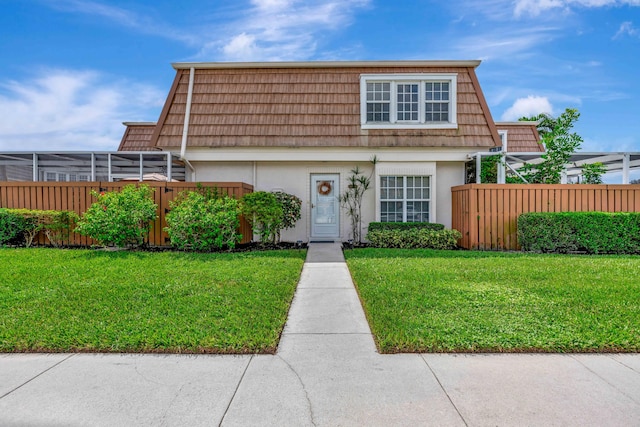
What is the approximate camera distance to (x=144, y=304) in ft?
16.2

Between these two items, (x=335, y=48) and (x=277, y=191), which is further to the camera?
(x=335, y=48)

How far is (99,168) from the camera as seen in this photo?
14484 millimetres

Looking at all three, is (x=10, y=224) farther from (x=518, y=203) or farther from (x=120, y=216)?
(x=518, y=203)

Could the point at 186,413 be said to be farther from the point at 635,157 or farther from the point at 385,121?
the point at 635,157

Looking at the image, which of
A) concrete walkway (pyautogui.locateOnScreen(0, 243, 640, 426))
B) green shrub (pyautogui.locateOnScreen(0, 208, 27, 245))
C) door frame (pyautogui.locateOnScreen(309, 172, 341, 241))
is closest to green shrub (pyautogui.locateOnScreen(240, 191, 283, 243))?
door frame (pyautogui.locateOnScreen(309, 172, 341, 241))

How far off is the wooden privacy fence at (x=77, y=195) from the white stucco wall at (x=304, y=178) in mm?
1537

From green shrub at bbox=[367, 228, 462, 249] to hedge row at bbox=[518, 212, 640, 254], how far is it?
2.18 metres

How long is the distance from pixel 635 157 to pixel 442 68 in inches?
256

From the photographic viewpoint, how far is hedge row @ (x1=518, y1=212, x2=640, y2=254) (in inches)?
384

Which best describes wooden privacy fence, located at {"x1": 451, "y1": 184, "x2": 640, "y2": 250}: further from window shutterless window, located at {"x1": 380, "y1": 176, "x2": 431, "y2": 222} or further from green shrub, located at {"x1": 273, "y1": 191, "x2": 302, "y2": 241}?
green shrub, located at {"x1": 273, "y1": 191, "x2": 302, "y2": 241}

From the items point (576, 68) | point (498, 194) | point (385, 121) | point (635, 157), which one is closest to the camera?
point (498, 194)

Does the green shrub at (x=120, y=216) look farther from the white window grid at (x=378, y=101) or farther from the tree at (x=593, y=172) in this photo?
the tree at (x=593, y=172)

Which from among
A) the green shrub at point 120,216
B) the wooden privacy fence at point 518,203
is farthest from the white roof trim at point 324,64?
the green shrub at point 120,216

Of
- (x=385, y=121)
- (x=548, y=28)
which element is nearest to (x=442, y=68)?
(x=385, y=121)
